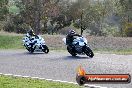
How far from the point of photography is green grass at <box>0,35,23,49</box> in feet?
88.7

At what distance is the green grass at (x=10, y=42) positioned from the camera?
2705 centimetres

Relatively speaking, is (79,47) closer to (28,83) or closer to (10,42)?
(28,83)

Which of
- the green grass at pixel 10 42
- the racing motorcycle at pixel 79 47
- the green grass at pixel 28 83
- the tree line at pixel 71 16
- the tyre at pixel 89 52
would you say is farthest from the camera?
the tree line at pixel 71 16

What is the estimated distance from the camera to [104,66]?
15.8m

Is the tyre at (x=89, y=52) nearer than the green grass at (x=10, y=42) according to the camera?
Yes

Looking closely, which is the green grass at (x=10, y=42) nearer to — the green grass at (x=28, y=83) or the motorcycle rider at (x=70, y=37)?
the motorcycle rider at (x=70, y=37)

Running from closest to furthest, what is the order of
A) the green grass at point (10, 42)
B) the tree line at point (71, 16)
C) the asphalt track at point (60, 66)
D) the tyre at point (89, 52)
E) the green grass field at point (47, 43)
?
the asphalt track at point (60, 66) < the tyre at point (89, 52) < the green grass field at point (47, 43) < the green grass at point (10, 42) < the tree line at point (71, 16)

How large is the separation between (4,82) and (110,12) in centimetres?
3977

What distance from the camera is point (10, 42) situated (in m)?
28.0

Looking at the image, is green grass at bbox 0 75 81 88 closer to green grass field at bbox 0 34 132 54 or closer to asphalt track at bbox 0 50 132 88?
asphalt track at bbox 0 50 132 88

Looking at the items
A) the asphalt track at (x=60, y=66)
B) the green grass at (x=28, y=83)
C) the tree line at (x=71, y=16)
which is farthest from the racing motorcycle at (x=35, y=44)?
the tree line at (x=71, y=16)

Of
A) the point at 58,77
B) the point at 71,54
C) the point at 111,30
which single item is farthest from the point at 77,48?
the point at 111,30

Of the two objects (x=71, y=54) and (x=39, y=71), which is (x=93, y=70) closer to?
(x=39, y=71)

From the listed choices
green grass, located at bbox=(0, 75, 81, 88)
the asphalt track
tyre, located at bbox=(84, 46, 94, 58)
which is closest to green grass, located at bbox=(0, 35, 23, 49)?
the asphalt track
